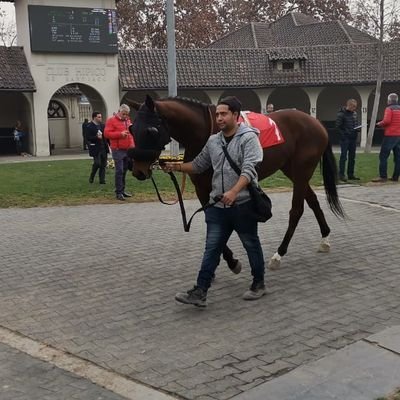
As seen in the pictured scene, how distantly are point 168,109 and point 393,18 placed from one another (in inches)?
885

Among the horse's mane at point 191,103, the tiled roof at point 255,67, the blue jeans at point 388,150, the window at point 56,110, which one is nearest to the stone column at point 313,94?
the tiled roof at point 255,67

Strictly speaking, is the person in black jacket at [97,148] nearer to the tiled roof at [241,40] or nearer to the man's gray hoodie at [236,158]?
the man's gray hoodie at [236,158]

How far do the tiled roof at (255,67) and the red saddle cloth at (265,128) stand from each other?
66.7 feet

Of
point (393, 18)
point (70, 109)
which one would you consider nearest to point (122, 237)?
point (393, 18)

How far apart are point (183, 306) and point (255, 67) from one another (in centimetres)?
2380

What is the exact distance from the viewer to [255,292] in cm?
533

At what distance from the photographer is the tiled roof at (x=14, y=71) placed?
23.6m

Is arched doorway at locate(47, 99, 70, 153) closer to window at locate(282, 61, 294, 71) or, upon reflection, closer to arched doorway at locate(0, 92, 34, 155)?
arched doorway at locate(0, 92, 34, 155)

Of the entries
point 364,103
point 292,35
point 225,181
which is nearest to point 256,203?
point 225,181

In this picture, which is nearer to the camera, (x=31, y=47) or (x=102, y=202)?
(x=102, y=202)

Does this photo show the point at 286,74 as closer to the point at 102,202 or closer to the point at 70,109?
the point at 70,109

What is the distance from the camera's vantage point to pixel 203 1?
39.9 metres

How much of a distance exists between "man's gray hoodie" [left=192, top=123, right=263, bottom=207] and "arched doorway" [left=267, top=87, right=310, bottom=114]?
26348 mm

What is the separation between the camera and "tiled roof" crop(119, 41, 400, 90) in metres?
26.4
